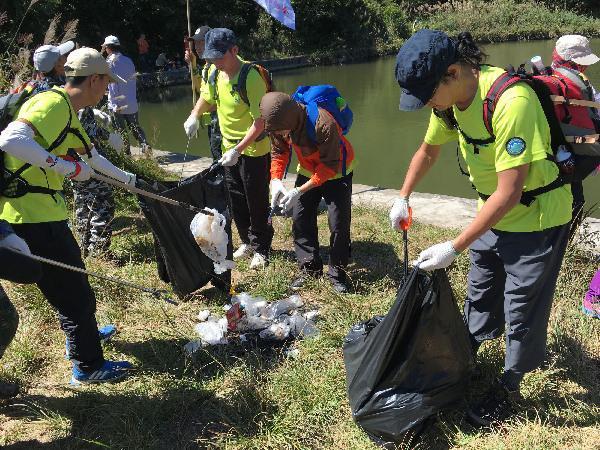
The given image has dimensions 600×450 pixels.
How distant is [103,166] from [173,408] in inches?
51.2

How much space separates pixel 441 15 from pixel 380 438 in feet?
92.0

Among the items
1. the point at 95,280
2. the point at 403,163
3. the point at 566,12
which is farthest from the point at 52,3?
the point at 566,12

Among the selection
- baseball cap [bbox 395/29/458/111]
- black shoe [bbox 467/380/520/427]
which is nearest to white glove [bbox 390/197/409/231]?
baseball cap [bbox 395/29/458/111]

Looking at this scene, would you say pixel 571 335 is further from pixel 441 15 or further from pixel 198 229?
pixel 441 15

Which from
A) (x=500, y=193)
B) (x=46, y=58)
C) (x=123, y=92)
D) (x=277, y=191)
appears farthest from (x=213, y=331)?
(x=123, y=92)

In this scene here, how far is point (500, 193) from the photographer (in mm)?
1806

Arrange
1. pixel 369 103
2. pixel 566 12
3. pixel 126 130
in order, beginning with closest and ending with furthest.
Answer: pixel 126 130 < pixel 369 103 < pixel 566 12

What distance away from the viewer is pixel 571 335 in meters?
2.71

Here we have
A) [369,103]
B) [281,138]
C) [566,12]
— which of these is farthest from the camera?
[566,12]

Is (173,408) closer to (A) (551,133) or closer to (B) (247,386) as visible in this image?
(B) (247,386)

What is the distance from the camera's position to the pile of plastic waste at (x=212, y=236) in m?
3.12

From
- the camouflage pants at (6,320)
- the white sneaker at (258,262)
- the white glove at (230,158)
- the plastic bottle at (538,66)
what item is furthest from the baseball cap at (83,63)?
the plastic bottle at (538,66)

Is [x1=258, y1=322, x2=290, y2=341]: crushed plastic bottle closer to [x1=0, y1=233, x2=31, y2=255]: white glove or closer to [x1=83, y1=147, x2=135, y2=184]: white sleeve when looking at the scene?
[x1=83, y1=147, x2=135, y2=184]: white sleeve

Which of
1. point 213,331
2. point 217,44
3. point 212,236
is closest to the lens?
point 213,331
